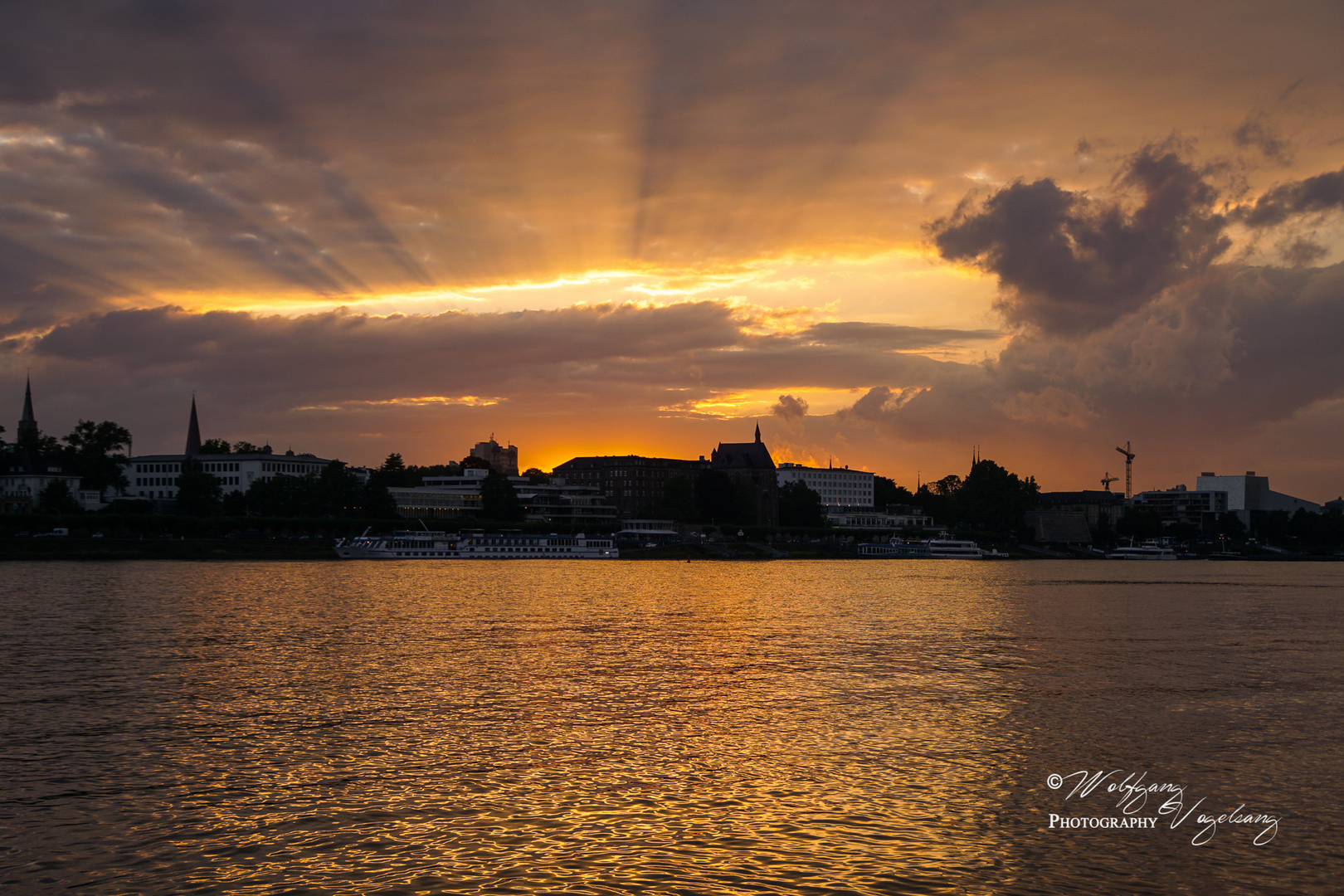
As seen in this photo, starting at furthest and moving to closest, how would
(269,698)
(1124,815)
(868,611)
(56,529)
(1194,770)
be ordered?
1. (56,529)
2. (868,611)
3. (269,698)
4. (1194,770)
5. (1124,815)

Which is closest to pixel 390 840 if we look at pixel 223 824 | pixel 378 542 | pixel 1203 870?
pixel 223 824

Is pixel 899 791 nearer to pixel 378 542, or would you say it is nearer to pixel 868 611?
pixel 868 611

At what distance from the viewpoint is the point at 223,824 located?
20.8m

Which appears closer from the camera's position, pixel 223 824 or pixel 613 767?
pixel 223 824

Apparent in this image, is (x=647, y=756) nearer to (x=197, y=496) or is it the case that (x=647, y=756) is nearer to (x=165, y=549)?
(x=165, y=549)

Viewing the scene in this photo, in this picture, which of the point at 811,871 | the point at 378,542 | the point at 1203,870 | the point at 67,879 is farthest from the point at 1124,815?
the point at 378,542

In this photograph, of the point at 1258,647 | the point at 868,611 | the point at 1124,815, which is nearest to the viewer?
the point at 1124,815

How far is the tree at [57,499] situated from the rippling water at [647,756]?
134472 mm

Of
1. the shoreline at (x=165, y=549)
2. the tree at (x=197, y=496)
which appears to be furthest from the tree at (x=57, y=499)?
the shoreline at (x=165, y=549)

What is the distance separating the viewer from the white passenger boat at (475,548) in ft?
550

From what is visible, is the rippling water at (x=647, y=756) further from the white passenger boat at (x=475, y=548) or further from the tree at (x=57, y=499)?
the tree at (x=57, y=499)

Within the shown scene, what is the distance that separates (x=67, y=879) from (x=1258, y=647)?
52.5 meters

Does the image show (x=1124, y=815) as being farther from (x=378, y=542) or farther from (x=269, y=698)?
(x=378, y=542)

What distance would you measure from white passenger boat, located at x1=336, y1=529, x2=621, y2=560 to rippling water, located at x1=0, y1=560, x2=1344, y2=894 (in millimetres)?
105271
